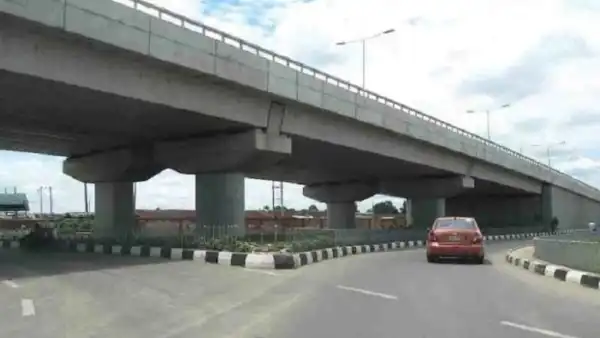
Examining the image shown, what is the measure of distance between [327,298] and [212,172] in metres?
22.0

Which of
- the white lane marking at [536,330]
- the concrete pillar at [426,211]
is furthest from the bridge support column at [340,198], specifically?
the white lane marking at [536,330]

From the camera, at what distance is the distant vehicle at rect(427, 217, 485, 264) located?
23.4 m

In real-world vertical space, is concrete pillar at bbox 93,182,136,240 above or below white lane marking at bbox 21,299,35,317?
above

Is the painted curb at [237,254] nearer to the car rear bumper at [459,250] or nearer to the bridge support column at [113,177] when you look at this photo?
the car rear bumper at [459,250]

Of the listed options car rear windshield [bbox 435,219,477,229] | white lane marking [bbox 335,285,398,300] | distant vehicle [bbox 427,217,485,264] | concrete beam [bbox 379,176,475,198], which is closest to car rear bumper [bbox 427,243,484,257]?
distant vehicle [bbox 427,217,485,264]

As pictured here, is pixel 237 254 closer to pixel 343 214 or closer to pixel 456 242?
pixel 456 242

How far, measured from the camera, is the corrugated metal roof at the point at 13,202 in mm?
74188

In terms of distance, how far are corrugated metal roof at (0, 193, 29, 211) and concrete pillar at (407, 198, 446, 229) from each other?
42165mm

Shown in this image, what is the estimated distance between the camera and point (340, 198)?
Answer: 214 ft

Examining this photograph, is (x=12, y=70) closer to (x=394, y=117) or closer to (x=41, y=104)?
(x=41, y=104)

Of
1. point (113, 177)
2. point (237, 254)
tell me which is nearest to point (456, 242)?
point (237, 254)

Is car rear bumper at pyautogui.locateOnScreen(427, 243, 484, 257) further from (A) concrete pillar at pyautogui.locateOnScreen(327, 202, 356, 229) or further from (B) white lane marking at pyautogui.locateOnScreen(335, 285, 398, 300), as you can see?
(A) concrete pillar at pyautogui.locateOnScreen(327, 202, 356, 229)

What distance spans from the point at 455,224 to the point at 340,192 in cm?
4081

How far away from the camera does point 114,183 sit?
136ft
